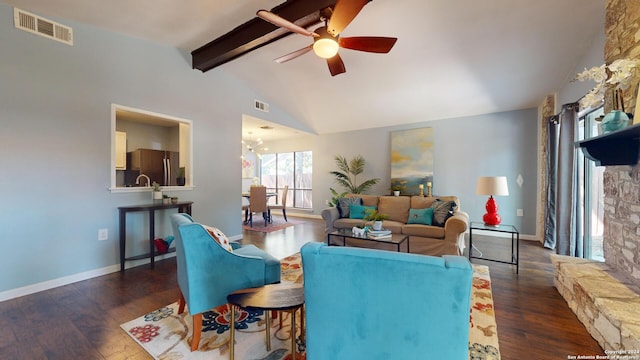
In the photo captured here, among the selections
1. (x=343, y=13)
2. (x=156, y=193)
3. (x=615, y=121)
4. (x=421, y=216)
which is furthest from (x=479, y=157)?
(x=156, y=193)

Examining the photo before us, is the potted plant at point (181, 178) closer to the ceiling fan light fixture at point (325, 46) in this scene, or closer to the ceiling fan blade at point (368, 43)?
the ceiling fan light fixture at point (325, 46)

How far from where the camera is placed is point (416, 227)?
151 inches

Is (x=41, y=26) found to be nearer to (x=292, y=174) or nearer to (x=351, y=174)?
(x=351, y=174)

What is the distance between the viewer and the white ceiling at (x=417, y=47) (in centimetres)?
277

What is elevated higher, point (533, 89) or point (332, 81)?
point (332, 81)

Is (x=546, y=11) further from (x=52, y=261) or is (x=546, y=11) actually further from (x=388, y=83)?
(x=52, y=261)

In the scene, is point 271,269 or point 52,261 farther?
point 52,261

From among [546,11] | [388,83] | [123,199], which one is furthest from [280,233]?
[546,11]

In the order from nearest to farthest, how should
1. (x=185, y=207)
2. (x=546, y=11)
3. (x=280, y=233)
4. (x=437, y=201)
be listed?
(x=546, y=11)
(x=185, y=207)
(x=437, y=201)
(x=280, y=233)

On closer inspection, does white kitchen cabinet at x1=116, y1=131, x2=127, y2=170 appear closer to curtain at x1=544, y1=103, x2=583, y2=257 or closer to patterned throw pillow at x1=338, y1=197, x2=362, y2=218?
patterned throw pillow at x1=338, y1=197, x2=362, y2=218

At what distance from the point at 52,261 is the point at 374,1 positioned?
15.1 ft

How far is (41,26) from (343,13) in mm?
3274

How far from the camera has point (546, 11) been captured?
8.94 ft

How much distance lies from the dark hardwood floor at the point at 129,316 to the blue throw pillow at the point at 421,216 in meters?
1.02
